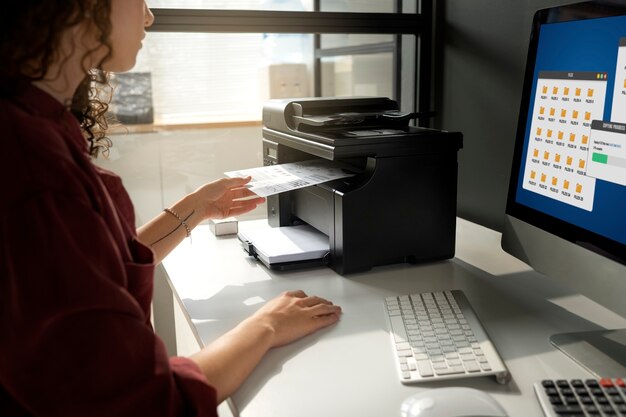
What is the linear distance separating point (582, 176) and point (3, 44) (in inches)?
33.2

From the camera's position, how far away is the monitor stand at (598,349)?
91 cm

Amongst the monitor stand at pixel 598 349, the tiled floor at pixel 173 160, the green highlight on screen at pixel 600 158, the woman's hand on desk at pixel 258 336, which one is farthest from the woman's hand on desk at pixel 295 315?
the tiled floor at pixel 173 160

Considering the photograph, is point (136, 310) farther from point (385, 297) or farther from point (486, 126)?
point (486, 126)

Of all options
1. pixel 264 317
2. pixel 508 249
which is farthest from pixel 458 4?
pixel 264 317

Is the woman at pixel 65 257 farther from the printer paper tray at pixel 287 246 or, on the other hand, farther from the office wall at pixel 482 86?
the office wall at pixel 482 86

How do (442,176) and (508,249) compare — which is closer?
(508,249)

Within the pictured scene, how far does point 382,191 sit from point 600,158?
1.60 ft

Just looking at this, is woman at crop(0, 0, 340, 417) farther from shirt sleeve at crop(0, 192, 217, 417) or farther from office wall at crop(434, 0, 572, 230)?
office wall at crop(434, 0, 572, 230)

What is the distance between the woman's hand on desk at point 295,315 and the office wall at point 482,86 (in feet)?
2.64

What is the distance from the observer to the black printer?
1.33 m

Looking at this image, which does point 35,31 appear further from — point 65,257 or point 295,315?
point 295,315

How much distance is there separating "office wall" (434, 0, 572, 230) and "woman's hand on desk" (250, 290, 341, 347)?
804mm

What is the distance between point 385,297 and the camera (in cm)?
121

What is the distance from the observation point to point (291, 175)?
145 centimetres
